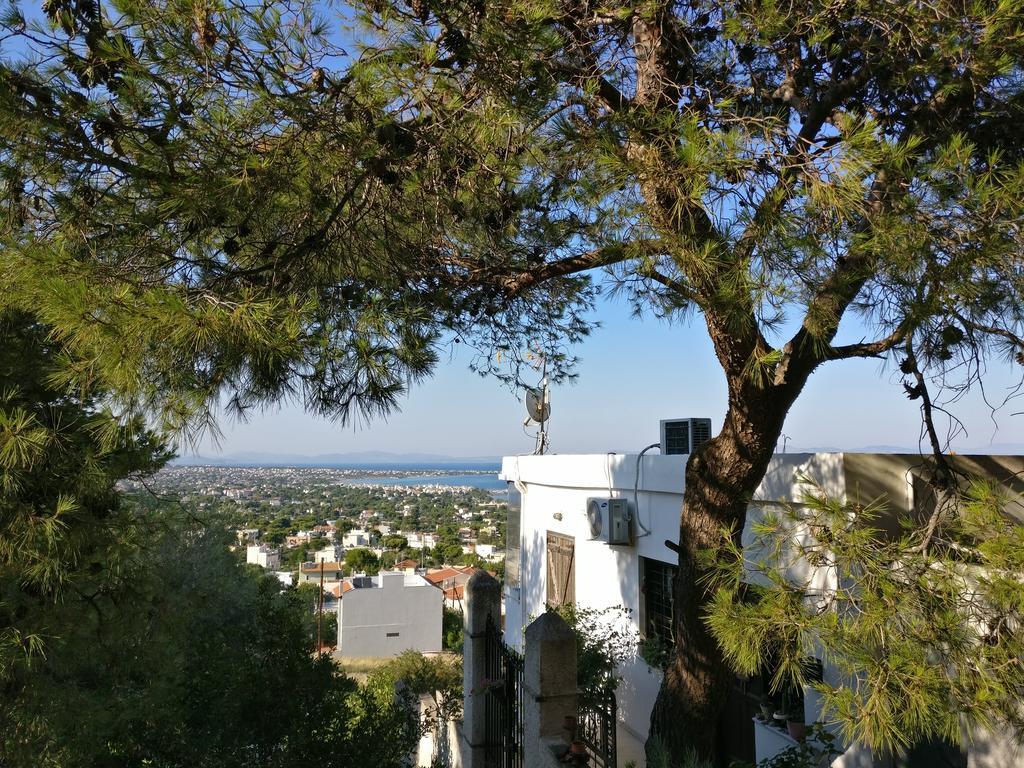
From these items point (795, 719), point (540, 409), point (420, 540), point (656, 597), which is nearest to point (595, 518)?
point (656, 597)

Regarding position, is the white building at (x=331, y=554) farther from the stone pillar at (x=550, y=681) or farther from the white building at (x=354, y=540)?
the stone pillar at (x=550, y=681)

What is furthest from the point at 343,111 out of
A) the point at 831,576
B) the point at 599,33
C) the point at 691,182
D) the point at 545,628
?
the point at 831,576

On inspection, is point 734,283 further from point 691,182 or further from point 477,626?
point 477,626

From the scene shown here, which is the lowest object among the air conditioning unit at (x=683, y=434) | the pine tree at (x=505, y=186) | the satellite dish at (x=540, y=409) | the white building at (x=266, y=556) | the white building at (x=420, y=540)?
the white building at (x=420, y=540)

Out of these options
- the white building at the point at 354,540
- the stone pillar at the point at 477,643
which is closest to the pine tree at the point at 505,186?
the stone pillar at the point at 477,643

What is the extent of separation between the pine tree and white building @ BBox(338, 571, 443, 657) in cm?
3409

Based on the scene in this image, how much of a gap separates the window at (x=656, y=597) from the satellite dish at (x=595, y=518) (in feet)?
1.71

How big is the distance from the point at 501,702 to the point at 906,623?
3.89 meters

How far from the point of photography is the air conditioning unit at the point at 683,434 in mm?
7516

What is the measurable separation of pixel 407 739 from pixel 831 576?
4.95 meters

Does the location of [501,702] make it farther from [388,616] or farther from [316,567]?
[316,567]

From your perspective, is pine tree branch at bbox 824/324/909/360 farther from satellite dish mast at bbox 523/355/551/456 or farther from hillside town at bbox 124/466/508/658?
satellite dish mast at bbox 523/355/551/456

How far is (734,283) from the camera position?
111 inches

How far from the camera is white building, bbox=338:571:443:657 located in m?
36.0
